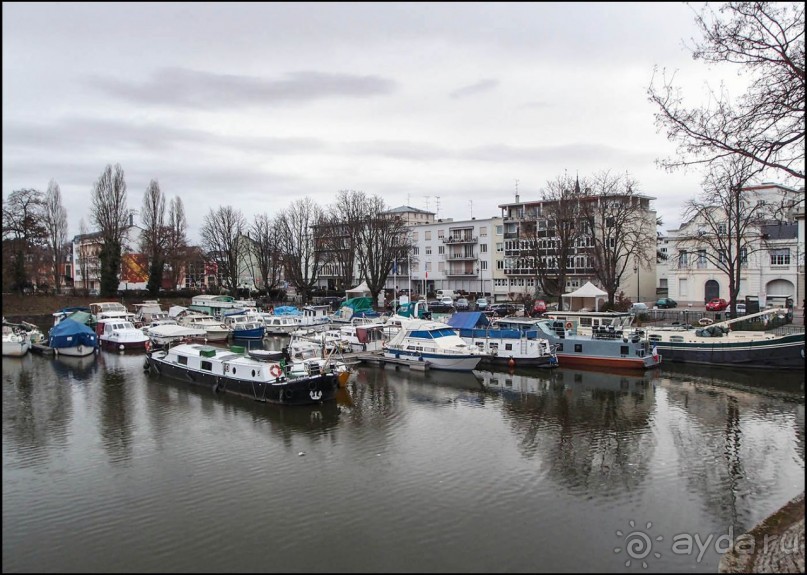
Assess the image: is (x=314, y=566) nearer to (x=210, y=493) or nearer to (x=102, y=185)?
(x=210, y=493)

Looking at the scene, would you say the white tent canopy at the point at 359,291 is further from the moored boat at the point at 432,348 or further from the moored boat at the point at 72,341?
the moored boat at the point at 72,341


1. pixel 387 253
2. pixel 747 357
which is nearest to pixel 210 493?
pixel 747 357

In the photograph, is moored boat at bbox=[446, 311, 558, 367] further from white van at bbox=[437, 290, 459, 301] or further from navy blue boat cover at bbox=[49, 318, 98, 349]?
white van at bbox=[437, 290, 459, 301]

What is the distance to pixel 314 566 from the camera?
11.7 metres

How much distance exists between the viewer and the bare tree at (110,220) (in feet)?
225

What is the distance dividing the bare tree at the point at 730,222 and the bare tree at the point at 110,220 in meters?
60.0

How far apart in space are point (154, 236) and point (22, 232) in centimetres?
1426

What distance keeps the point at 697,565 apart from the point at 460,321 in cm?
2588

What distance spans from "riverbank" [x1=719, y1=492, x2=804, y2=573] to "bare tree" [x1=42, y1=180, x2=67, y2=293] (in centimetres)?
7391

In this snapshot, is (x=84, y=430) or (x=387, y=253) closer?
(x=84, y=430)

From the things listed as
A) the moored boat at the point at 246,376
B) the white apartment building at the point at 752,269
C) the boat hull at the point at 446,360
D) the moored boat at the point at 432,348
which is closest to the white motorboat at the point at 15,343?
the moored boat at the point at 246,376

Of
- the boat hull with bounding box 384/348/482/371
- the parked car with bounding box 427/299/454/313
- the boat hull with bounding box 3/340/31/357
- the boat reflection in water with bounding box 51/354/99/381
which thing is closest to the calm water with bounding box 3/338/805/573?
the boat reflection in water with bounding box 51/354/99/381

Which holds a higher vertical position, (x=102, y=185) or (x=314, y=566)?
(x=102, y=185)

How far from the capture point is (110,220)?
232ft
